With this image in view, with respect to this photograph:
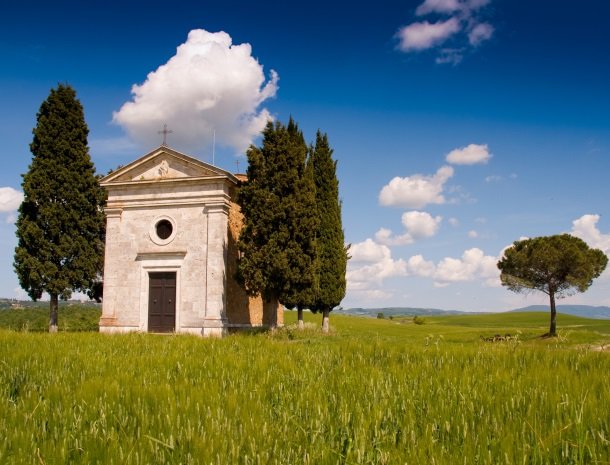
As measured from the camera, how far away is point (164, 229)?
24.1m

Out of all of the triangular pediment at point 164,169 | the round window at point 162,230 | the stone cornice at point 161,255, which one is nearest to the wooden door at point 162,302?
the stone cornice at point 161,255

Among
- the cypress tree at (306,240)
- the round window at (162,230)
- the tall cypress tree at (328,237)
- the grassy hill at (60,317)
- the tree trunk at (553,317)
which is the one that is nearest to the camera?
the cypress tree at (306,240)

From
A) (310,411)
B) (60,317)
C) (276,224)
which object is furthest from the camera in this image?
(60,317)

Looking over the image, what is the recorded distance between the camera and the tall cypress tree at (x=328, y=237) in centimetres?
2684

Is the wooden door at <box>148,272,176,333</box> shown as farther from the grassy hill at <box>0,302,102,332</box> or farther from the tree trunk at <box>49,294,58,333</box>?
the grassy hill at <box>0,302,102,332</box>

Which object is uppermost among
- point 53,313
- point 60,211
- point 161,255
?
point 60,211

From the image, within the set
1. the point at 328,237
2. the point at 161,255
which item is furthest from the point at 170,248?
the point at 328,237

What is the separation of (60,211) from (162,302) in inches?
293

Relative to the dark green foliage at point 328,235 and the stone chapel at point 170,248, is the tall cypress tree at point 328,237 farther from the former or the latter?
the stone chapel at point 170,248

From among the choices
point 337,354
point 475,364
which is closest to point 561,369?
point 475,364

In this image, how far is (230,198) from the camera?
24047 millimetres

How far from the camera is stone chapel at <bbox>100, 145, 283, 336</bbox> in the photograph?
22.6 m

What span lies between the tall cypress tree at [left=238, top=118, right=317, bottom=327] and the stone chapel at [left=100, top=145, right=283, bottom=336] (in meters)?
1.28

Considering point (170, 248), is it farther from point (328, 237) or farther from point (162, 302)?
point (328, 237)
